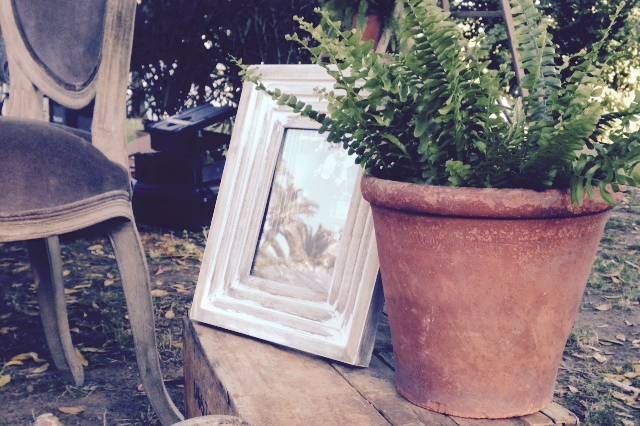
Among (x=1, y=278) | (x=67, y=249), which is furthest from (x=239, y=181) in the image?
(x=67, y=249)

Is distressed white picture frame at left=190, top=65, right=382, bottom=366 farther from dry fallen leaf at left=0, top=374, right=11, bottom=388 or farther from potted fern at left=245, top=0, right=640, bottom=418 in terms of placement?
dry fallen leaf at left=0, top=374, right=11, bottom=388

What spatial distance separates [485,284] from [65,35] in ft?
4.09

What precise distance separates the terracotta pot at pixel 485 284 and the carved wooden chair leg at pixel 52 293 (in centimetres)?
123

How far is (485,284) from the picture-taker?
96 cm

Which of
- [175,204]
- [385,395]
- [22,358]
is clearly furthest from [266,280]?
[175,204]

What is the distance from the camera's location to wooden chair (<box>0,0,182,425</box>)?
4.20ft

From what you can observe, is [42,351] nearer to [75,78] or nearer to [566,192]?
[75,78]

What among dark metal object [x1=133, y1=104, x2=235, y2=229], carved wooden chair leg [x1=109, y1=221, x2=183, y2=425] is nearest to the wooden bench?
carved wooden chair leg [x1=109, y1=221, x2=183, y2=425]

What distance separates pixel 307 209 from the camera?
4.73 ft

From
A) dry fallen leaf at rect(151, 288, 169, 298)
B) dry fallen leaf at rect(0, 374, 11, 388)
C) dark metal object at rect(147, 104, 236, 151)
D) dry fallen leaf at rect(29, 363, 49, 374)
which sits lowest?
dry fallen leaf at rect(0, 374, 11, 388)

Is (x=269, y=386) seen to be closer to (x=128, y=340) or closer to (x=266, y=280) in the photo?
(x=266, y=280)

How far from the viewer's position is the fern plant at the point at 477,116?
886 millimetres

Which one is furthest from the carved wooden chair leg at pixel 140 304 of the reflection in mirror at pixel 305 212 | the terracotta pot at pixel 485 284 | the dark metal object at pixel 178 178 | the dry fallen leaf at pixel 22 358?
the dark metal object at pixel 178 178

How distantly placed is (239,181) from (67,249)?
2378mm
